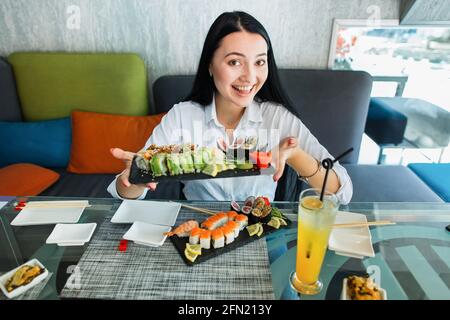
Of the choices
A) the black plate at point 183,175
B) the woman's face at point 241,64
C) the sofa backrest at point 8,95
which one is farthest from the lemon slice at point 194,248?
the sofa backrest at point 8,95

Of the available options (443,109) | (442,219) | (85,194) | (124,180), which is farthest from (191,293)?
(443,109)

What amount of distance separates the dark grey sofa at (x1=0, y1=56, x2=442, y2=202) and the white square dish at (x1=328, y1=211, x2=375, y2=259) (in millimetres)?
1082

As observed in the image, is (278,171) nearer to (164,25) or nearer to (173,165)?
(173,165)

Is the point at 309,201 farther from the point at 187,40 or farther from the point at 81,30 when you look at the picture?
the point at 81,30

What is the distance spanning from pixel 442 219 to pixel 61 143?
2263 mm

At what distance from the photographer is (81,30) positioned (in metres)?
2.41

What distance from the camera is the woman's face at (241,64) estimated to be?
1301 mm

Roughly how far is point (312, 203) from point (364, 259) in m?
0.28

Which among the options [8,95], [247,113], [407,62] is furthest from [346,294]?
[8,95]

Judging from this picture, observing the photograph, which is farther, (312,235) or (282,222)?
(282,222)

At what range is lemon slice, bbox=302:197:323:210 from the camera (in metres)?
0.85

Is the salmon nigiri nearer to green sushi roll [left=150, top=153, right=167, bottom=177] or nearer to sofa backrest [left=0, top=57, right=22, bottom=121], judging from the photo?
green sushi roll [left=150, top=153, right=167, bottom=177]

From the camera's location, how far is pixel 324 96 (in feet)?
7.54

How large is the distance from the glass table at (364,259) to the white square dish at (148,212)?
52 mm
